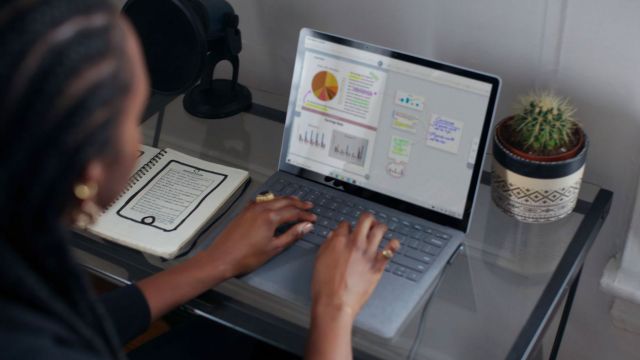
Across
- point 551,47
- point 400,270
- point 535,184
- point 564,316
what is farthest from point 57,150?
point 564,316

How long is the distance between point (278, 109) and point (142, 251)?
0.42 metres

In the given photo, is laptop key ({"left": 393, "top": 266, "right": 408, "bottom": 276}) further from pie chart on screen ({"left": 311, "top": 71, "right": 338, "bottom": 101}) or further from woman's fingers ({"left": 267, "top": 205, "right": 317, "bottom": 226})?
pie chart on screen ({"left": 311, "top": 71, "right": 338, "bottom": 101})

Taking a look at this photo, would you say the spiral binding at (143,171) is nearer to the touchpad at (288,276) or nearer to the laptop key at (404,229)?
the touchpad at (288,276)

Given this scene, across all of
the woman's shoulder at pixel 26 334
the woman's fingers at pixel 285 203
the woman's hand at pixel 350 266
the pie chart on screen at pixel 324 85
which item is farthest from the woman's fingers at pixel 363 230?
the woman's shoulder at pixel 26 334

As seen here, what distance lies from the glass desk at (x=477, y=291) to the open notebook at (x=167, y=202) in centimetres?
2

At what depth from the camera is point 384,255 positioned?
0.98 meters

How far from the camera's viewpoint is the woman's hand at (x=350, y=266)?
0.93 meters

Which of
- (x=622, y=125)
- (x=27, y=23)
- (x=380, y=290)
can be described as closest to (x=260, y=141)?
(x=380, y=290)

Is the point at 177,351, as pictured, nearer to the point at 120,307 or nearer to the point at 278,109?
the point at 120,307

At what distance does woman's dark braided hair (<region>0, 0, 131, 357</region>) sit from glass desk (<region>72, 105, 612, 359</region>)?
16.1 inches

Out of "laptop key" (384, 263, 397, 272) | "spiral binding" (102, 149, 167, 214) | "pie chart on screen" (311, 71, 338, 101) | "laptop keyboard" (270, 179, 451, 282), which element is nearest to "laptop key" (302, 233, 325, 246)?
"laptop keyboard" (270, 179, 451, 282)

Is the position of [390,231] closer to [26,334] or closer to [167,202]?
[167,202]

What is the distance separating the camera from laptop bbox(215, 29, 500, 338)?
101 centimetres

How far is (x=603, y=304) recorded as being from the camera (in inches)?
53.1
